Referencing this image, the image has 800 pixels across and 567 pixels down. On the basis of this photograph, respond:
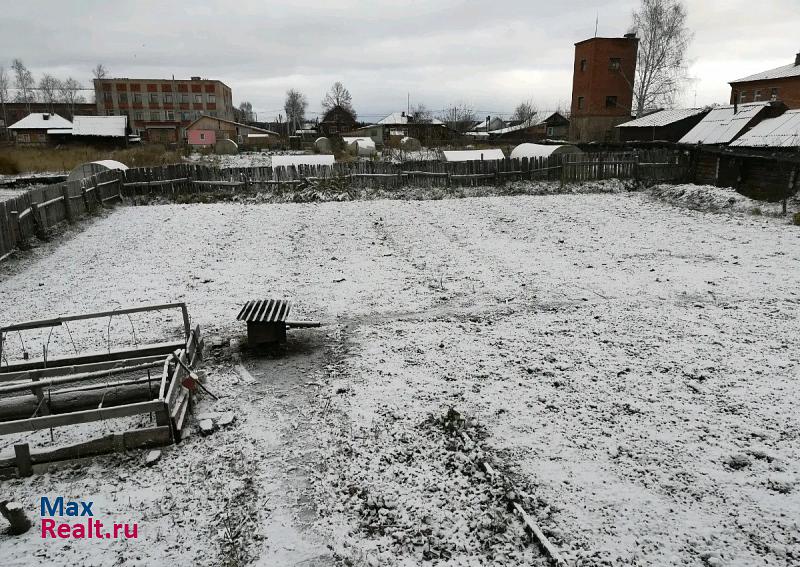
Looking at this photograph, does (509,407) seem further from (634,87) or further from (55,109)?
(55,109)

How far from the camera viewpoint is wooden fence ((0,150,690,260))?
1995 centimetres

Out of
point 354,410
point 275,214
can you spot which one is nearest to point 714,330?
point 354,410

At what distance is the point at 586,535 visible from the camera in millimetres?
3973

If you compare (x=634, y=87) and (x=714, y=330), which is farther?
(x=634, y=87)

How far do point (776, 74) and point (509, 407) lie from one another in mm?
47689

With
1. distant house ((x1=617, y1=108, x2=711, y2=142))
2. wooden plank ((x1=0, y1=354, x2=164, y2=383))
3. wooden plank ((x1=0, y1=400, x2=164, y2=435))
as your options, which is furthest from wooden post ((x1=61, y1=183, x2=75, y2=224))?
distant house ((x1=617, y1=108, x2=711, y2=142))

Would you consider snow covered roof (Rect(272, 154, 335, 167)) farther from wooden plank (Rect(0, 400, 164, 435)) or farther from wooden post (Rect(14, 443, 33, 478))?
wooden post (Rect(14, 443, 33, 478))

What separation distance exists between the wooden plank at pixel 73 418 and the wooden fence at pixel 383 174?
14.2 m

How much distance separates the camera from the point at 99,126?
51.7 meters

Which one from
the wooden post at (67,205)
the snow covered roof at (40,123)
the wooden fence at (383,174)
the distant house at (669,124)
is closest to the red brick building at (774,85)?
the distant house at (669,124)

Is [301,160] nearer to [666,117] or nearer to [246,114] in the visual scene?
[666,117]

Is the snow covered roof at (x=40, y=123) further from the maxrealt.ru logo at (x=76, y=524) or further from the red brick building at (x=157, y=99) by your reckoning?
the maxrealt.ru logo at (x=76, y=524)

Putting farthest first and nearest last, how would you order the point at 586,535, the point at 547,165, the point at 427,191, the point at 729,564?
the point at 547,165 → the point at 427,191 → the point at 586,535 → the point at 729,564

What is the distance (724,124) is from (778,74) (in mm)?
26274
